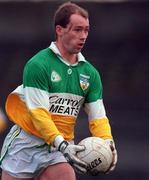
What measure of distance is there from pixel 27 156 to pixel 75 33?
1.02 m

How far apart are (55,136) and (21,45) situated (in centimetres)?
449

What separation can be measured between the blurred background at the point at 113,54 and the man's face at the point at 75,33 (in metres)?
3.75

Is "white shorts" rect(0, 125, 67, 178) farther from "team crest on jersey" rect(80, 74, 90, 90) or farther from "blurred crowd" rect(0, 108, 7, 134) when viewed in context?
"blurred crowd" rect(0, 108, 7, 134)

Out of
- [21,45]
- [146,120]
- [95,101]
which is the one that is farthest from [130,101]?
[95,101]

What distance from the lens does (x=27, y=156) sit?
881 centimetres

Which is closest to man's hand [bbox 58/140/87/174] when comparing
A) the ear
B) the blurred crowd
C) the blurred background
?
the ear

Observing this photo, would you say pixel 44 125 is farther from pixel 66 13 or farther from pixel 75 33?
pixel 66 13

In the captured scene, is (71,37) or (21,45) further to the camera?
(21,45)

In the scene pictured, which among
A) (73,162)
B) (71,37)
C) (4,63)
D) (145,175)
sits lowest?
(145,175)

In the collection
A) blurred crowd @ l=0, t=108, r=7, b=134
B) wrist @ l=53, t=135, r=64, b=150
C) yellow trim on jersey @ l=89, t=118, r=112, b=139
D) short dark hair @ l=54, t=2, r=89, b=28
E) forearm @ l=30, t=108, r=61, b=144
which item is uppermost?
short dark hair @ l=54, t=2, r=89, b=28

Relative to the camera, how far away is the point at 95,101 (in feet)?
29.2

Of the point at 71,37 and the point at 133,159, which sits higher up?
the point at 71,37

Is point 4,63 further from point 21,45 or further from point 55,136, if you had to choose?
point 55,136

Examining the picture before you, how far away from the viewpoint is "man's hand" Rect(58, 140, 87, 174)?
8398mm
